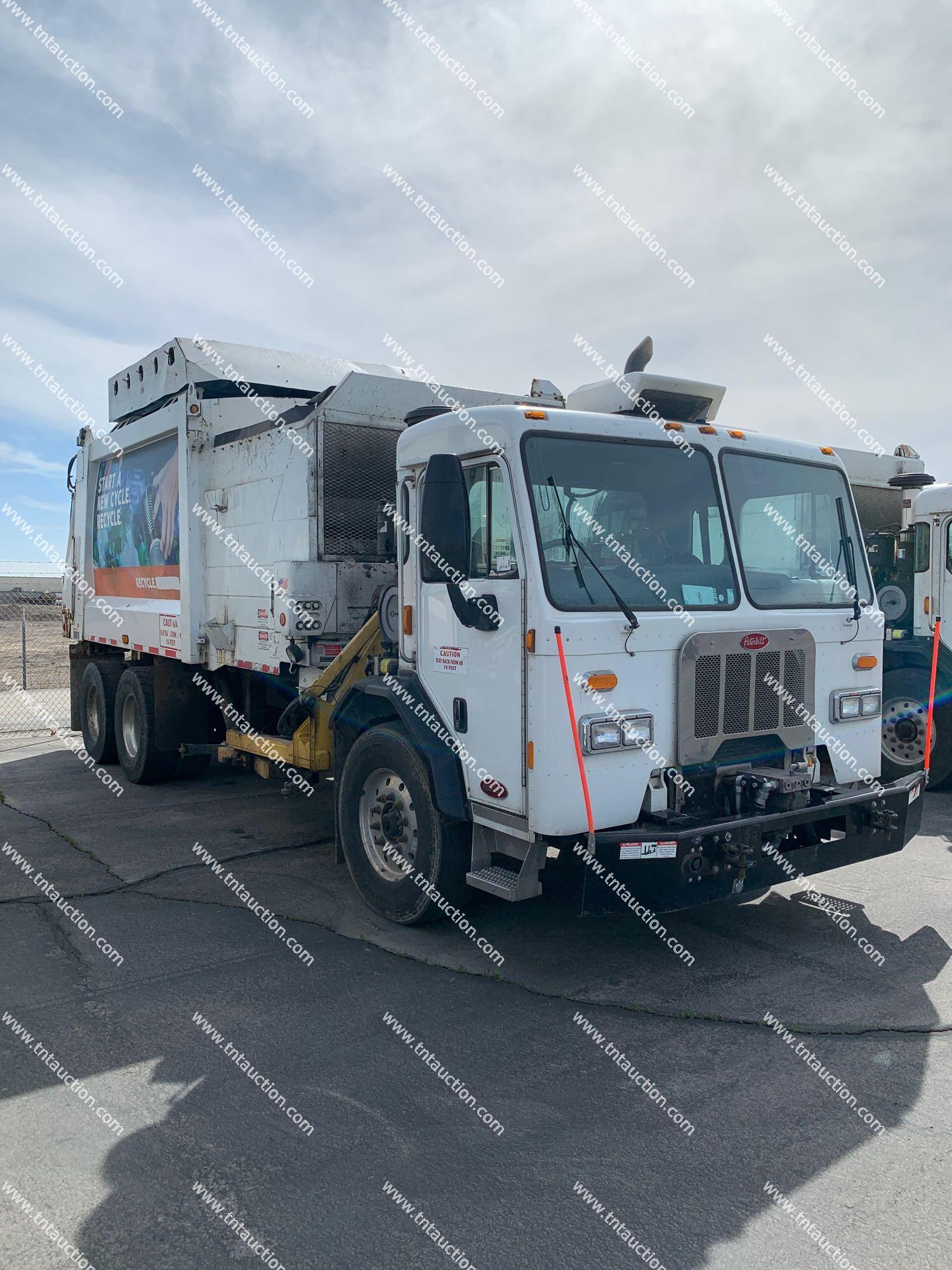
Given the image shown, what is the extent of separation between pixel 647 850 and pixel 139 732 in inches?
243

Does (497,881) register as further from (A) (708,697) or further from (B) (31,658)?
(B) (31,658)

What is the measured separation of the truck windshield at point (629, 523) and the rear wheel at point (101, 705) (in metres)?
6.37

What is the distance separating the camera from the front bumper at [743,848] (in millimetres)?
4148

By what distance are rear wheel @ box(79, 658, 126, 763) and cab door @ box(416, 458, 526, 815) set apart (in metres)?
5.76

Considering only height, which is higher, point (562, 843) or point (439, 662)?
point (439, 662)

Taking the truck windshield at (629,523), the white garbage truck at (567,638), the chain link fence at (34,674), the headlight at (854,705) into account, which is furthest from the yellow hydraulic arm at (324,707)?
the chain link fence at (34,674)

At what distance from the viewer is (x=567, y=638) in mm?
4230

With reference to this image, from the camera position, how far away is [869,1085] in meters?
3.63

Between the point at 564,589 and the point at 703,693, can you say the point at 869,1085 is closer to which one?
the point at 703,693

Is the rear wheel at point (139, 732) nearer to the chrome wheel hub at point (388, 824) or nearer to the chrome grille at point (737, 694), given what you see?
the chrome wheel hub at point (388, 824)

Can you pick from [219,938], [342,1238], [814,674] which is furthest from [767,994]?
[219,938]

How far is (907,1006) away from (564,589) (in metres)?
2.35

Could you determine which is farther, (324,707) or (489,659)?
(324,707)

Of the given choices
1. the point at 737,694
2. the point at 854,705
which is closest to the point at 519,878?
the point at 737,694
